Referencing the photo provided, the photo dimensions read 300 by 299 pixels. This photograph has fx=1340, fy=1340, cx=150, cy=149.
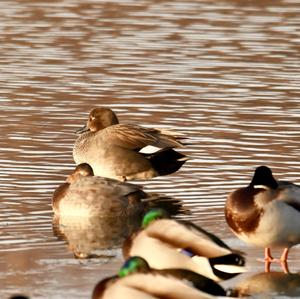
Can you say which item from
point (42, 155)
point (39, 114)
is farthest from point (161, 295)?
point (39, 114)

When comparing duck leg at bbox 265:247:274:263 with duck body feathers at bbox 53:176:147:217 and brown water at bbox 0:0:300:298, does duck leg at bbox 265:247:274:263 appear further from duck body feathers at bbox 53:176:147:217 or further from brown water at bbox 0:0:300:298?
duck body feathers at bbox 53:176:147:217

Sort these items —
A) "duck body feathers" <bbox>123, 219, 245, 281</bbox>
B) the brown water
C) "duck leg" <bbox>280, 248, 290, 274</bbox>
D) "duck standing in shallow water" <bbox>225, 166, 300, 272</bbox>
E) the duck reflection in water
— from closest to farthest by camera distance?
"duck body feathers" <bbox>123, 219, 245, 281</bbox> → the duck reflection in water → "duck standing in shallow water" <bbox>225, 166, 300, 272</bbox> → "duck leg" <bbox>280, 248, 290, 274</bbox> → the brown water

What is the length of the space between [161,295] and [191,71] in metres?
13.9

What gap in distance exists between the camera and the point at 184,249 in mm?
8305

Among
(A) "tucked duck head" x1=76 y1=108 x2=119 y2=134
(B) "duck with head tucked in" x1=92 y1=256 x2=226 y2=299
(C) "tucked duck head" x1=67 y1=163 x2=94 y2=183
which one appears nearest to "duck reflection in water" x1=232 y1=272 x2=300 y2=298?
(B) "duck with head tucked in" x1=92 y1=256 x2=226 y2=299

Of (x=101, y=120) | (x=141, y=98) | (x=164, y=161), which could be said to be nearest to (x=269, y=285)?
(x=164, y=161)

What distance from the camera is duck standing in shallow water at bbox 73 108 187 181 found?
13.1 meters

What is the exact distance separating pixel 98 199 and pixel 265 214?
2250 mm

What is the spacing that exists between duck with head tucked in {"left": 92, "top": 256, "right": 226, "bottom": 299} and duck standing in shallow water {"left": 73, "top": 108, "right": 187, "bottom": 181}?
18.0 ft

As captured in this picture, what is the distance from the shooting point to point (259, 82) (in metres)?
19.8

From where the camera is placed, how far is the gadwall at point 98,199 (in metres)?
11.5

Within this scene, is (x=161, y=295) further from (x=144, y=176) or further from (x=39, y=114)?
(x=39, y=114)

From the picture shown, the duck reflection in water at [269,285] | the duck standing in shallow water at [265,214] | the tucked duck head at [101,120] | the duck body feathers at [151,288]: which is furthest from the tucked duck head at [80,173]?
the duck body feathers at [151,288]

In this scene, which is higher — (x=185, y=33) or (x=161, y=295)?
(x=161, y=295)
